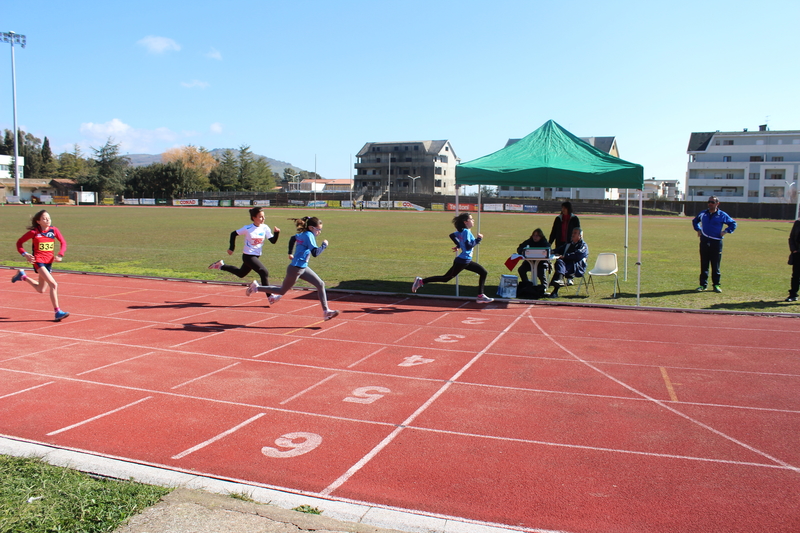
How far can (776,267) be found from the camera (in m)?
18.0

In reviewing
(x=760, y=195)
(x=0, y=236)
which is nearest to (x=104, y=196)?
(x=0, y=236)

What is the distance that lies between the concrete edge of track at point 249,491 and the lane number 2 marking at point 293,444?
1.93ft

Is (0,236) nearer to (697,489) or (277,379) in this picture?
(277,379)

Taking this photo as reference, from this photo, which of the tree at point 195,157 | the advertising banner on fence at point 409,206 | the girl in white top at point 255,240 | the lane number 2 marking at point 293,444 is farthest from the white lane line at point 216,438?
the tree at point 195,157

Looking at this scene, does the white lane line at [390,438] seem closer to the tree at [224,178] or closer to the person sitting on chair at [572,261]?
the person sitting on chair at [572,261]

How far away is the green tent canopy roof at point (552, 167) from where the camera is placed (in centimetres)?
1209

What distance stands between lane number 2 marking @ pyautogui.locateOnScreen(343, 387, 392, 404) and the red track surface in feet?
0.11

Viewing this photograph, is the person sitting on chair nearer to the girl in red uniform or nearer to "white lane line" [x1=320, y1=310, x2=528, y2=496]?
"white lane line" [x1=320, y1=310, x2=528, y2=496]

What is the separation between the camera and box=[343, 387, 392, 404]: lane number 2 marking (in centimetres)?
607

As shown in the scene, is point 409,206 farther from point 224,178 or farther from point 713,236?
point 713,236

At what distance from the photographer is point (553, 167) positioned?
12.5 meters

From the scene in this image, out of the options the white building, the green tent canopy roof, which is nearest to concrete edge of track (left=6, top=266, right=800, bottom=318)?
the green tent canopy roof

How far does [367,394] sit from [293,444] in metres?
1.41

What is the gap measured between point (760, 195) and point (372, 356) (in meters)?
87.7
